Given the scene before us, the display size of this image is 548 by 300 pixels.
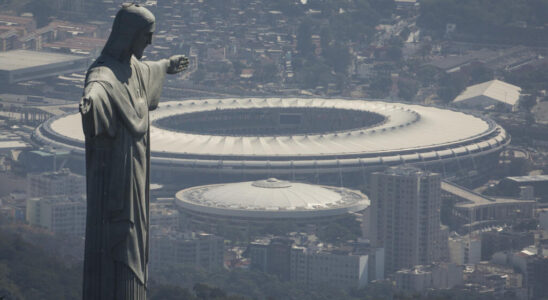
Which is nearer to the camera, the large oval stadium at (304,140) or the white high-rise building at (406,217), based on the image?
the white high-rise building at (406,217)

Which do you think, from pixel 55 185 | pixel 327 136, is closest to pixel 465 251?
pixel 55 185

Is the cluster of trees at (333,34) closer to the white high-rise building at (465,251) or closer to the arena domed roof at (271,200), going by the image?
the arena domed roof at (271,200)

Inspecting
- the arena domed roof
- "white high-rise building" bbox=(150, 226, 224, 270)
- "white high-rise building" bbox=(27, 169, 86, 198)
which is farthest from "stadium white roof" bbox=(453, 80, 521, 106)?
"white high-rise building" bbox=(150, 226, 224, 270)

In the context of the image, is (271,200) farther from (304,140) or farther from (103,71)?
(103,71)

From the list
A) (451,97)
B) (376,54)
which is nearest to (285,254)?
(451,97)

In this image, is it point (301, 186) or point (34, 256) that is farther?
point (301, 186)

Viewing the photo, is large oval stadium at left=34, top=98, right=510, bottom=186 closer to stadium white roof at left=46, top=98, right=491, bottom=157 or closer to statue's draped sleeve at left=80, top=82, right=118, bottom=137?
stadium white roof at left=46, top=98, right=491, bottom=157

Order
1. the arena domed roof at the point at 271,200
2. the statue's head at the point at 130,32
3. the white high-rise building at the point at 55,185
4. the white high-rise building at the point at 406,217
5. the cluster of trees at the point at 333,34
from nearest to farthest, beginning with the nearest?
the statue's head at the point at 130,32
the white high-rise building at the point at 406,217
the arena domed roof at the point at 271,200
the white high-rise building at the point at 55,185
the cluster of trees at the point at 333,34

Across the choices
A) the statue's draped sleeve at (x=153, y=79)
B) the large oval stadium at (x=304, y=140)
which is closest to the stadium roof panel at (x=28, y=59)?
the large oval stadium at (x=304, y=140)

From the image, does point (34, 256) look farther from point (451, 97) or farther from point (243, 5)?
point (243, 5)
